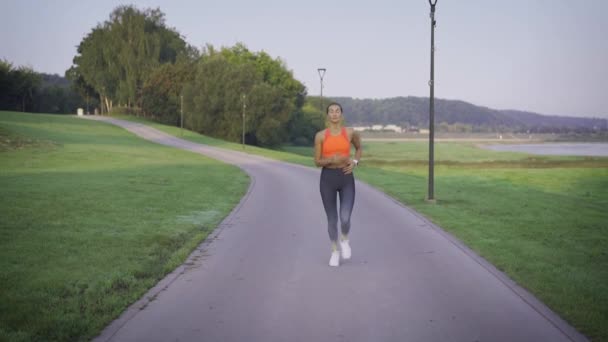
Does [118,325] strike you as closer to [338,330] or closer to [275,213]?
[338,330]

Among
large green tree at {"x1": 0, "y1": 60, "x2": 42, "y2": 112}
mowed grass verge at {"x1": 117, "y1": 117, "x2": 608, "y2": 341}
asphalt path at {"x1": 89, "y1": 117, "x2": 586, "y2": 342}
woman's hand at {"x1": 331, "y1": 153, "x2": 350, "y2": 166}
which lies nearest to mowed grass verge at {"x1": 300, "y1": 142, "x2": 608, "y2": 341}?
mowed grass verge at {"x1": 117, "y1": 117, "x2": 608, "y2": 341}

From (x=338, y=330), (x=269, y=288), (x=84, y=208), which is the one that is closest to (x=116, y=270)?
(x=269, y=288)

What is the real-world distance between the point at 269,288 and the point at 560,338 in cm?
304

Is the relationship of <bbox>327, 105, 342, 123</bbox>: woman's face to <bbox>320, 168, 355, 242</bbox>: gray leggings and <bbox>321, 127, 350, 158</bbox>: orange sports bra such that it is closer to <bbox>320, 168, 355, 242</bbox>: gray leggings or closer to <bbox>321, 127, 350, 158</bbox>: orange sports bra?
<bbox>321, 127, 350, 158</bbox>: orange sports bra

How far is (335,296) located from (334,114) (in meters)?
2.37

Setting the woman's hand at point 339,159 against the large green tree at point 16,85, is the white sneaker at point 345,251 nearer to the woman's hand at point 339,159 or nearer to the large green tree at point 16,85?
the woman's hand at point 339,159

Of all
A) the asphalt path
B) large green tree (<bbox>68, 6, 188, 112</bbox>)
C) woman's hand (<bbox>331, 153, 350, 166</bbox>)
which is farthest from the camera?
large green tree (<bbox>68, 6, 188, 112</bbox>)

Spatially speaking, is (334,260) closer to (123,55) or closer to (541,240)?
(541,240)

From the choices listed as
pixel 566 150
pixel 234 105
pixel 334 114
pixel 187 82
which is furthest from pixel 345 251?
pixel 566 150

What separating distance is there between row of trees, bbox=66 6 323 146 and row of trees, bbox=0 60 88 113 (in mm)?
4867

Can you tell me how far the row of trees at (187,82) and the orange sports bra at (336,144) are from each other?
183 feet

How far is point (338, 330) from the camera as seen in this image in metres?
4.87

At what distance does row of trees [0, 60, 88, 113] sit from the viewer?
75.6 meters

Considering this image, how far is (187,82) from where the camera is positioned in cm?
7281
